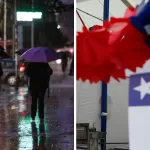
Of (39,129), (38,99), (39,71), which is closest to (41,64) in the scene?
(39,71)

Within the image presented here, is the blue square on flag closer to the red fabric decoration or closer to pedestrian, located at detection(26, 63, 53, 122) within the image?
the red fabric decoration

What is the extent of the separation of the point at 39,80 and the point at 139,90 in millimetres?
3729

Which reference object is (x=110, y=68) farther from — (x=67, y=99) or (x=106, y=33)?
(x=67, y=99)

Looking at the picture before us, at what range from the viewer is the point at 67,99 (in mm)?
10062

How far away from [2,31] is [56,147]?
2.38 m

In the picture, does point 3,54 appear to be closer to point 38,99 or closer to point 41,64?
point 41,64

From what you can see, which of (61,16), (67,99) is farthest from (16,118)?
(61,16)

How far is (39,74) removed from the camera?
21.1ft

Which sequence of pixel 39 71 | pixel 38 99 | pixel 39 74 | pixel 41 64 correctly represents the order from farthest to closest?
pixel 38 99, pixel 39 74, pixel 39 71, pixel 41 64

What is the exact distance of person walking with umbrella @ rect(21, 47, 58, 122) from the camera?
572 cm

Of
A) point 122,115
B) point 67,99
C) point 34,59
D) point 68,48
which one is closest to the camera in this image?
point 122,115

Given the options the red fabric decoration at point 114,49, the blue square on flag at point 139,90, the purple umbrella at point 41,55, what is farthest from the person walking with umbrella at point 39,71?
the blue square on flag at point 139,90

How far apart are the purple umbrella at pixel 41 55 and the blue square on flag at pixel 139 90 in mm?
2683

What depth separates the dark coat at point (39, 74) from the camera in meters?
6.17
